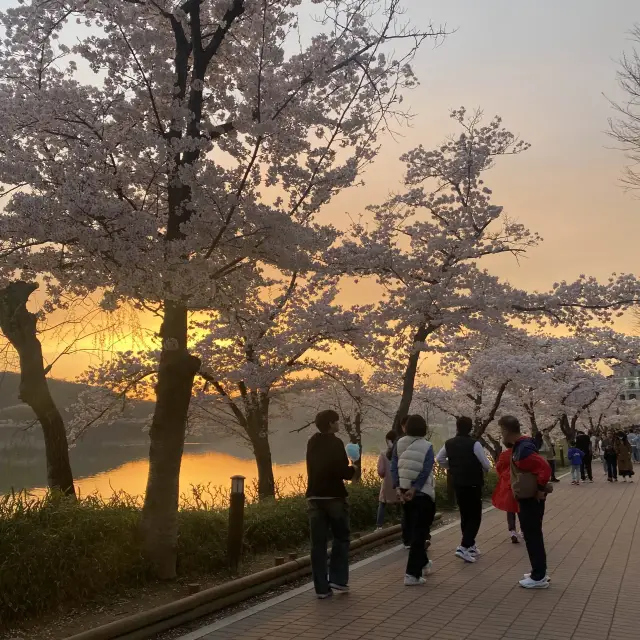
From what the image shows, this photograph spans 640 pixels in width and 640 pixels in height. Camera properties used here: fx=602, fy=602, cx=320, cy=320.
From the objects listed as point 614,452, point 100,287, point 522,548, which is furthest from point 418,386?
point 100,287

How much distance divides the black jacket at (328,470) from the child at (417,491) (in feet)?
2.75

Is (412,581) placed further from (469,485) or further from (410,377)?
(410,377)

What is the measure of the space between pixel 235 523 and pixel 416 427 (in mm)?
2439

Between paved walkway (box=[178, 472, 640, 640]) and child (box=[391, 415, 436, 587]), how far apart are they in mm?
257

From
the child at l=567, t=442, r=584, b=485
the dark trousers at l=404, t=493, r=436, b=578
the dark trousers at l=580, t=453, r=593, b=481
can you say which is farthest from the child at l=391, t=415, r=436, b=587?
the dark trousers at l=580, t=453, r=593, b=481

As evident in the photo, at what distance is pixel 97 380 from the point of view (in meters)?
19.0

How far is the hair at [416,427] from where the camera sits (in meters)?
7.08

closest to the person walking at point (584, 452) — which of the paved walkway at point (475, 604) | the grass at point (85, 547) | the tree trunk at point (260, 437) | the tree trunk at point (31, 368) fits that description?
the tree trunk at point (260, 437)

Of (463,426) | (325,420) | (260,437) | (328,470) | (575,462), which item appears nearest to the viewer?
(328,470)

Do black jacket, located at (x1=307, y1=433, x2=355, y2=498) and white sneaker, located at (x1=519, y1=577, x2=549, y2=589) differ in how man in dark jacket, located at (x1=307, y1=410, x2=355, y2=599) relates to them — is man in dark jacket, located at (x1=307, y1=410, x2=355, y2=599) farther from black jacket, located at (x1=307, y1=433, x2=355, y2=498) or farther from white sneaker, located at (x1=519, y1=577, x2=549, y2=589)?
white sneaker, located at (x1=519, y1=577, x2=549, y2=589)

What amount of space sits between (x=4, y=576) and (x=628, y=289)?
15.4 m

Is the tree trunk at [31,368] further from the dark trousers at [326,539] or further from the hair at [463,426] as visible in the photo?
the hair at [463,426]

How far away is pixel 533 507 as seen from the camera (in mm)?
6680

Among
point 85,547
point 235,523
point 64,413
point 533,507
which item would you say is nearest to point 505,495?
point 533,507
